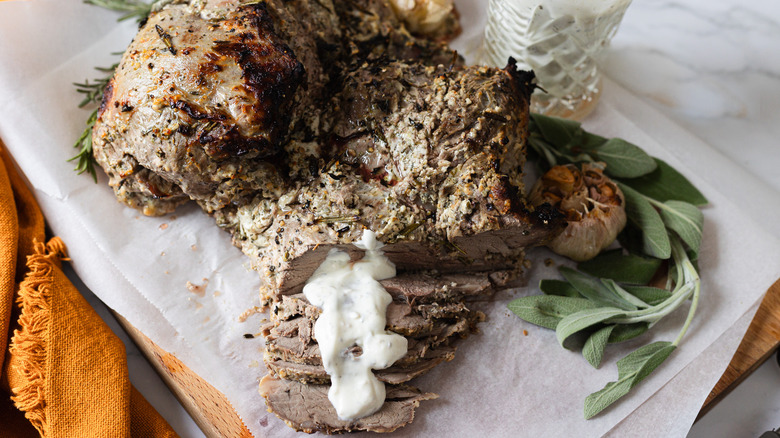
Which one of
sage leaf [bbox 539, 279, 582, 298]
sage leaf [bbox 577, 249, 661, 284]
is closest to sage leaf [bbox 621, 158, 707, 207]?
sage leaf [bbox 577, 249, 661, 284]

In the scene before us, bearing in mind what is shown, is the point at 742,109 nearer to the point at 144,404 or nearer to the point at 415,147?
the point at 415,147

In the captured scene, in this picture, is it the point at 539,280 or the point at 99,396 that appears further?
the point at 539,280

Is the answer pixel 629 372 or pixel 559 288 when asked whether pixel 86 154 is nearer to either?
pixel 559 288

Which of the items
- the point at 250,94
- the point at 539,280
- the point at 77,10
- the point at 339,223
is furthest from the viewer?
the point at 77,10

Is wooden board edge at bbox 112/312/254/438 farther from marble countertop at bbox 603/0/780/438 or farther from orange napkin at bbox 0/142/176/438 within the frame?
marble countertop at bbox 603/0/780/438

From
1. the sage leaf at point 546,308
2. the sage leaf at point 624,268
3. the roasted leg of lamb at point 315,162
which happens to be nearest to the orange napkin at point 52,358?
the roasted leg of lamb at point 315,162

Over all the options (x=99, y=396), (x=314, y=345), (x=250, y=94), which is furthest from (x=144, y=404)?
(x=250, y=94)
